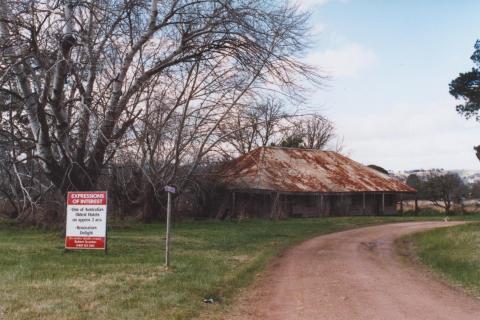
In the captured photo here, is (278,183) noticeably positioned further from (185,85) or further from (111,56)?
(111,56)

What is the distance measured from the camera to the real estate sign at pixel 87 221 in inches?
555

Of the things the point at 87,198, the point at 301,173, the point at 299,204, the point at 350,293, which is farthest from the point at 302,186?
the point at 350,293

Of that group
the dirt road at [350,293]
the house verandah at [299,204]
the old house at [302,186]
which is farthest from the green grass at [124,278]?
the old house at [302,186]

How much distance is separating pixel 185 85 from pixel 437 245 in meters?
13.8

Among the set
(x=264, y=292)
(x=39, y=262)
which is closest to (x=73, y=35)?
(x=39, y=262)

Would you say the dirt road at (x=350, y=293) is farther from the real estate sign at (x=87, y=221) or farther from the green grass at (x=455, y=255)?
the real estate sign at (x=87, y=221)

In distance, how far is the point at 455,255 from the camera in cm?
1533

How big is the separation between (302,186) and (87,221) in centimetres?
2734

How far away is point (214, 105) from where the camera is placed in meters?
26.8

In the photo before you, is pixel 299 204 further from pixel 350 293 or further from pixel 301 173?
pixel 350 293

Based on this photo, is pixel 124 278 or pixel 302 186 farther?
pixel 302 186

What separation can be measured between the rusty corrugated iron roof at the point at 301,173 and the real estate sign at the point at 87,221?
22142mm

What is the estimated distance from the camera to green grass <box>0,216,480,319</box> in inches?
327

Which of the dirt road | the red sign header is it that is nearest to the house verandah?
the dirt road
